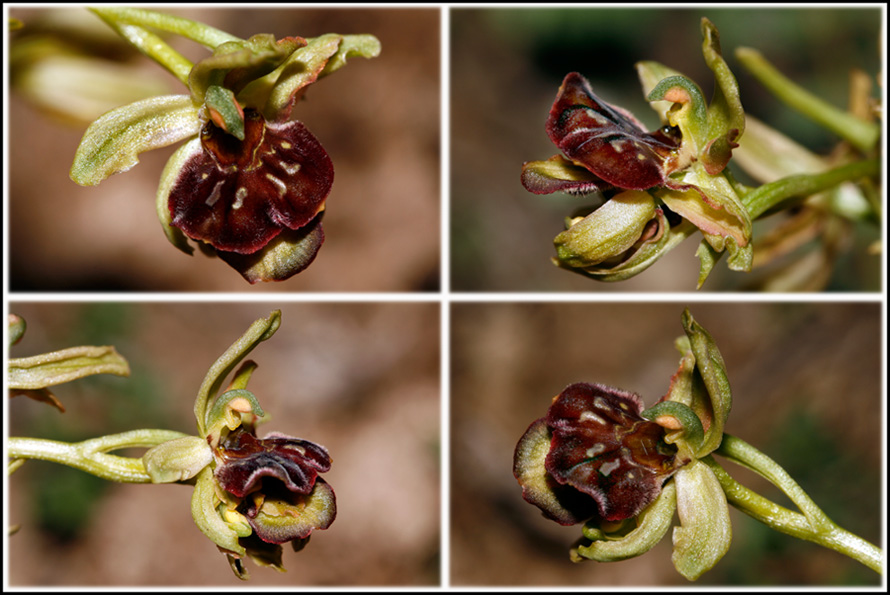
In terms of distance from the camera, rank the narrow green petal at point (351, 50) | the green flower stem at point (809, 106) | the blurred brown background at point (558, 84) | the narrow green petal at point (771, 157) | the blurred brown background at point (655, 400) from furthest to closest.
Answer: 1. the blurred brown background at point (655, 400)
2. the blurred brown background at point (558, 84)
3. the narrow green petal at point (771, 157)
4. the green flower stem at point (809, 106)
5. the narrow green petal at point (351, 50)

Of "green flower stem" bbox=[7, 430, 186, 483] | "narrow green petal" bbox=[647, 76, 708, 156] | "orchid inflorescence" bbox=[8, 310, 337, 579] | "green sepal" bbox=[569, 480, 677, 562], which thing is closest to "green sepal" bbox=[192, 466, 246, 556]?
"orchid inflorescence" bbox=[8, 310, 337, 579]

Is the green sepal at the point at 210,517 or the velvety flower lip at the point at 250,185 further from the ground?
the velvety flower lip at the point at 250,185

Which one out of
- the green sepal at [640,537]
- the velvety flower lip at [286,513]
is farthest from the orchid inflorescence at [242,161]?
the green sepal at [640,537]

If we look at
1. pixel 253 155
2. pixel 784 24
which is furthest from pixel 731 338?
pixel 253 155

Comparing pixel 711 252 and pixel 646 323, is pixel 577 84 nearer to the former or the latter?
pixel 711 252

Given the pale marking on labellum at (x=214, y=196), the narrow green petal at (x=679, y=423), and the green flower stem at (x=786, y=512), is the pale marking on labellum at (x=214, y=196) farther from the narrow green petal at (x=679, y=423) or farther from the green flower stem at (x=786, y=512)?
the green flower stem at (x=786, y=512)

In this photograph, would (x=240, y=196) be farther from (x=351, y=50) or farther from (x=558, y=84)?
(x=558, y=84)

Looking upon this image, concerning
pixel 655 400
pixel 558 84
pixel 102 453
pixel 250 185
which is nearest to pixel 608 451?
pixel 250 185

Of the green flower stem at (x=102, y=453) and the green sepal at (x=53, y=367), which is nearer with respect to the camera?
the green flower stem at (x=102, y=453)
